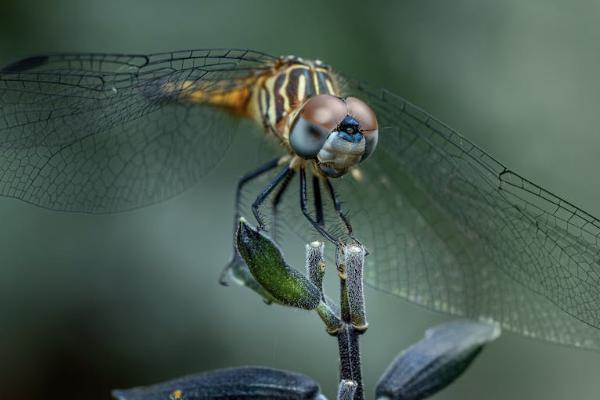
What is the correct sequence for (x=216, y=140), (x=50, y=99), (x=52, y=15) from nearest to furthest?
(x=50, y=99) < (x=216, y=140) < (x=52, y=15)

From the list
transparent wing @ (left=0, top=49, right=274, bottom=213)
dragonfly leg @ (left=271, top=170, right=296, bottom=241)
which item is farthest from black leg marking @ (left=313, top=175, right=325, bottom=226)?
transparent wing @ (left=0, top=49, right=274, bottom=213)

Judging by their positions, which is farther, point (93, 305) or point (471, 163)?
point (93, 305)

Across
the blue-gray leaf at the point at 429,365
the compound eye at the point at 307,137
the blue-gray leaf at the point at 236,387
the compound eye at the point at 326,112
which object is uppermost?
the compound eye at the point at 326,112

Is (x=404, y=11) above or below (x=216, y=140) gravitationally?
above

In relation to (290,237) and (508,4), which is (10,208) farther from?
(508,4)

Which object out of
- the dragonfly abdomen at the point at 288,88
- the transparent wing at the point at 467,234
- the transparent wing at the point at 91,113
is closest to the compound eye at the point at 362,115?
the dragonfly abdomen at the point at 288,88

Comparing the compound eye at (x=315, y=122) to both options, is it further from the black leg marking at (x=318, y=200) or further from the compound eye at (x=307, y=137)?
Result: the black leg marking at (x=318, y=200)

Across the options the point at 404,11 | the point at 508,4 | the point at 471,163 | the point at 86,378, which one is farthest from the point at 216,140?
the point at 508,4
